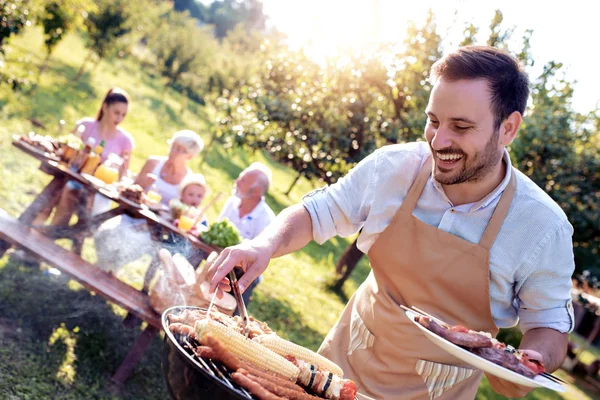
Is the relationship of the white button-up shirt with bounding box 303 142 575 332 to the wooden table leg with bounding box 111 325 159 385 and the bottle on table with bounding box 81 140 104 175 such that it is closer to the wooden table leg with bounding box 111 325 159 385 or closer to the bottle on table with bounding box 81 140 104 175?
the wooden table leg with bounding box 111 325 159 385

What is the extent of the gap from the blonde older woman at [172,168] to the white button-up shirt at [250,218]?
0.80m

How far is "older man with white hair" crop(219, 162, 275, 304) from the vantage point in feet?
20.9

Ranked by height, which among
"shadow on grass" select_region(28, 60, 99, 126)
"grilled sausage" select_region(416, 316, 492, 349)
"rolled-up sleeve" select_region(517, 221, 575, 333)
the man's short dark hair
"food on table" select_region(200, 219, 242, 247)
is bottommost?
"shadow on grass" select_region(28, 60, 99, 126)

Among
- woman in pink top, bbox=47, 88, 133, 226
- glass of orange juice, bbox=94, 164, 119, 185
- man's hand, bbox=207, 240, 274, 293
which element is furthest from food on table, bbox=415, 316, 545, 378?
woman in pink top, bbox=47, 88, 133, 226

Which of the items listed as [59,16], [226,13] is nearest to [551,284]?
[59,16]

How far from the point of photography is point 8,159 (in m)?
8.43

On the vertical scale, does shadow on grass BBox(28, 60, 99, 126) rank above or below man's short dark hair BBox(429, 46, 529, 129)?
below

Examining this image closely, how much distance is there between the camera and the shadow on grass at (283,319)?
767 centimetres

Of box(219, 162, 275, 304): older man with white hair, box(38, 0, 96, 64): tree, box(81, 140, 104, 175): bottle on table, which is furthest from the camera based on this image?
box(38, 0, 96, 64): tree

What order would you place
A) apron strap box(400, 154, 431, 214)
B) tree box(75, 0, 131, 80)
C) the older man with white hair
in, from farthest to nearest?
tree box(75, 0, 131, 80), the older man with white hair, apron strap box(400, 154, 431, 214)

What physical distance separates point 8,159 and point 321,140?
14.9 feet

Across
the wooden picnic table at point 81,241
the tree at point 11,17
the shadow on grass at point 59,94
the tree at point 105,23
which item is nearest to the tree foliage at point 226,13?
the tree at point 105,23

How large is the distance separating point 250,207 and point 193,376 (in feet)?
15.6

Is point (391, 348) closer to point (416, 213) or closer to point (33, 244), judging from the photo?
point (416, 213)
